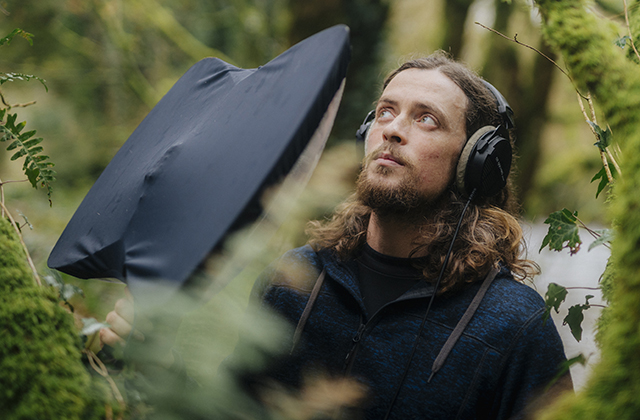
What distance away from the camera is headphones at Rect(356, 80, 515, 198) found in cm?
161

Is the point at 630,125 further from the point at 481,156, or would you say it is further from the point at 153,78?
the point at 153,78

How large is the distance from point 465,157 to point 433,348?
695 millimetres

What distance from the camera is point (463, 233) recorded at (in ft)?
5.60

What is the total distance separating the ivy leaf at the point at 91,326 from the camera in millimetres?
760

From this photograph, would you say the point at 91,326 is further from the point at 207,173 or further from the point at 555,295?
the point at 555,295

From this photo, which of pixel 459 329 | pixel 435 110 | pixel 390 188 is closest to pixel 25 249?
pixel 390 188

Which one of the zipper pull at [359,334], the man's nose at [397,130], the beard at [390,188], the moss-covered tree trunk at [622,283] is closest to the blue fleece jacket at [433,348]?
the zipper pull at [359,334]

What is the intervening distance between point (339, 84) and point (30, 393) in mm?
717

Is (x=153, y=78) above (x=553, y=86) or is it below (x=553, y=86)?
below

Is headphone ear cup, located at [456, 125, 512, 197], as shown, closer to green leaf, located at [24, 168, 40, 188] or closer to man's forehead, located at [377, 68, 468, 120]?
man's forehead, located at [377, 68, 468, 120]

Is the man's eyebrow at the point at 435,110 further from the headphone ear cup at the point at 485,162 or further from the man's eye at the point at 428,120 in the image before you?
the headphone ear cup at the point at 485,162

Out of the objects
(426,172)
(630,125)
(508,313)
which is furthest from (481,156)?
(630,125)

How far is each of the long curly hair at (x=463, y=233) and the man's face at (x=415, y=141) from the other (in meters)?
0.07

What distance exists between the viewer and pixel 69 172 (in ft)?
26.9
